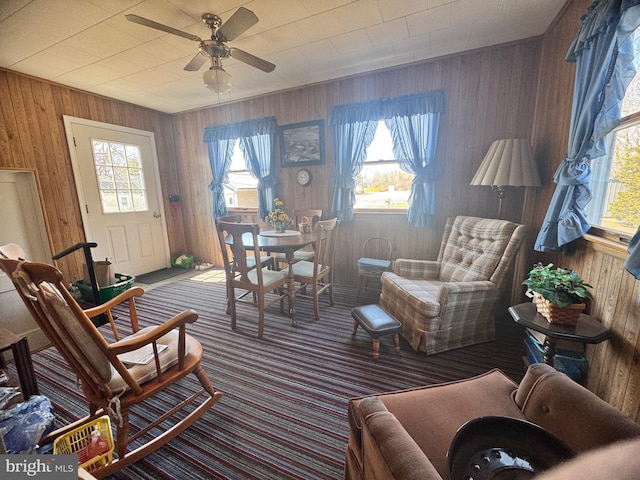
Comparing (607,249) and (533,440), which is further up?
(607,249)

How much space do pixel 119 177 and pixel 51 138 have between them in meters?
0.84

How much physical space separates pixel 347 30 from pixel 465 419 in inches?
113

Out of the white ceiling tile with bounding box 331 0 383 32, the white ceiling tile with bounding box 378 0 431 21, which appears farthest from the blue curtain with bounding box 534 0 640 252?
the white ceiling tile with bounding box 331 0 383 32

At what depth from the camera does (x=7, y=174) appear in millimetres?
2939

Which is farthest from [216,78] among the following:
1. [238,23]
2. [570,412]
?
[570,412]

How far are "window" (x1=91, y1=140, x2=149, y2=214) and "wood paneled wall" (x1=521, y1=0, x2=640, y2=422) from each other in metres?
5.25

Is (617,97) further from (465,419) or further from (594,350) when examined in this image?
(465,419)

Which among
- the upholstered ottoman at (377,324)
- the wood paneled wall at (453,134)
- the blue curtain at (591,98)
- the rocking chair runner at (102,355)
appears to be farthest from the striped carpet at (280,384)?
the blue curtain at (591,98)

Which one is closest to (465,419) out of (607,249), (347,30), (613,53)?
(607,249)

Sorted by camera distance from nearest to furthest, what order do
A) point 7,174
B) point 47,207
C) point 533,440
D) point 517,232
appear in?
point 533,440, point 517,232, point 7,174, point 47,207

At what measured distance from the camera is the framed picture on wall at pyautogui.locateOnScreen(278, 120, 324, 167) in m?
3.50

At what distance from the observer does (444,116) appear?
2855 millimetres

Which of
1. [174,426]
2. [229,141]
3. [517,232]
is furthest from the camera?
[229,141]

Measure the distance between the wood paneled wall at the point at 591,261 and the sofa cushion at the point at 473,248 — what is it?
0.43 meters
